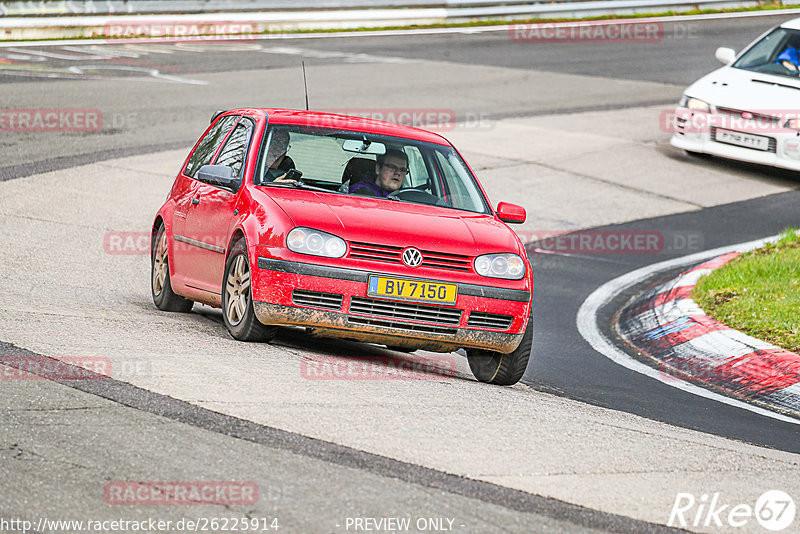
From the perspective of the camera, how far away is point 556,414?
20.8 feet

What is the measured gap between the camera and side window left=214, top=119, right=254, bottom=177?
800 centimetres

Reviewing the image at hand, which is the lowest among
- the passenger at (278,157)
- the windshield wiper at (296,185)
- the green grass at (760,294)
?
the green grass at (760,294)

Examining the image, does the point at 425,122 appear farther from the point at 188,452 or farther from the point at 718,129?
the point at 188,452

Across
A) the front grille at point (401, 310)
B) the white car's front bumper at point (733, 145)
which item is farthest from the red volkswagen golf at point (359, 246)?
the white car's front bumper at point (733, 145)

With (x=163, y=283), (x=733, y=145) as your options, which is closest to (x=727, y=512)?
(x=163, y=283)

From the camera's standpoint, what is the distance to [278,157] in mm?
7906

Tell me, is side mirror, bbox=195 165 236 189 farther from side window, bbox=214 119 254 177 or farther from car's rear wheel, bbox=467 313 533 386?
car's rear wheel, bbox=467 313 533 386

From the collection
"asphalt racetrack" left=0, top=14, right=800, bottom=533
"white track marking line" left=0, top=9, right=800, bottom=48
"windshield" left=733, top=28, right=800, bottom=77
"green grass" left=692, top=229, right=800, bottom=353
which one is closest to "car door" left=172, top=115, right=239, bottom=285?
"asphalt racetrack" left=0, top=14, right=800, bottom=533

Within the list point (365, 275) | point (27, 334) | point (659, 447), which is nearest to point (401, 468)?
point (659, 447)

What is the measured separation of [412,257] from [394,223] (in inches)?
12.0

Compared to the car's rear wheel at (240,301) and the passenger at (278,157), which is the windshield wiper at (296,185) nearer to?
the passenger at (278,157)

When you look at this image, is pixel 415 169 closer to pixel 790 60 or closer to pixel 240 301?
pixel 240 301

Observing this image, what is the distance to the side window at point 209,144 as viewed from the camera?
341 inches

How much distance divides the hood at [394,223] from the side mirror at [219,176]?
0.35 m
